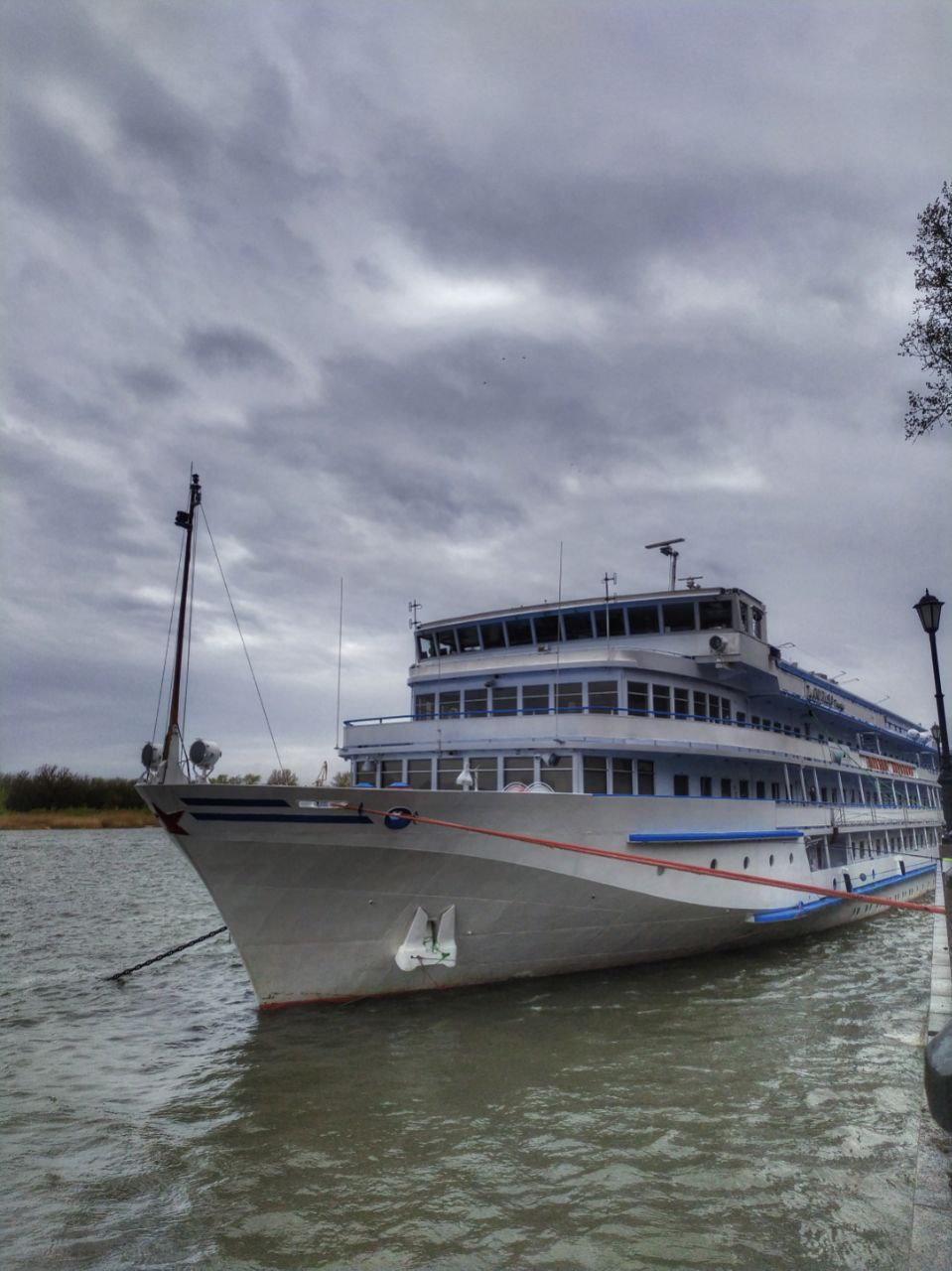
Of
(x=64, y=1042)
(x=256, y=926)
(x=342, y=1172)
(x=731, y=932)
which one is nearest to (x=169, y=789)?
(x=256, y=926)

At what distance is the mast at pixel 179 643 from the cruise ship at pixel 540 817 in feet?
0.18

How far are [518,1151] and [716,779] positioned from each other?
10.4 metres

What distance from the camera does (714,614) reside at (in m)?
17.9

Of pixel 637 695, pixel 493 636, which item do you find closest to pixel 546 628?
pixel 493 636

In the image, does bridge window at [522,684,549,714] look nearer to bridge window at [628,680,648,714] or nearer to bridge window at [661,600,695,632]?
bridge window at [628,680,648,714]

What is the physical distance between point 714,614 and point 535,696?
4.67 metres

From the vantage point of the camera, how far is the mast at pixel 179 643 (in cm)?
1067

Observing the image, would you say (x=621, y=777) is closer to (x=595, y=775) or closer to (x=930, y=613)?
Answer: (x=595, y=775)

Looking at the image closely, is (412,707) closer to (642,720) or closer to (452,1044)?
(642,720)

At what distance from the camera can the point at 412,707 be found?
1872cm

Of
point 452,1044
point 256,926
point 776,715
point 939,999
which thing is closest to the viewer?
point 939,999

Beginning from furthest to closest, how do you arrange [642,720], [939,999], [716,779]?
[716,779], [642,720], [939,999]

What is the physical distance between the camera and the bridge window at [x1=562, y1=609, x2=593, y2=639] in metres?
18.2

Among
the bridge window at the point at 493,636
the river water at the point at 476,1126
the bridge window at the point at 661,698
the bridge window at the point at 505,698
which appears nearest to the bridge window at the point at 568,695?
the bridge window at the point at 505,698
